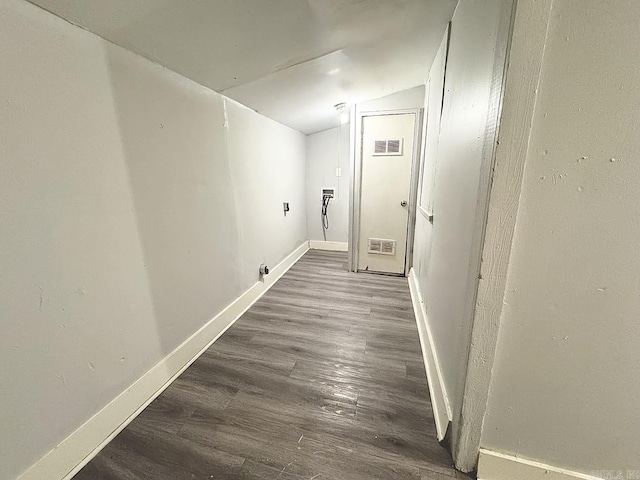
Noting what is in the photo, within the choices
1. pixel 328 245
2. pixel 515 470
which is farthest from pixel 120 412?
pixel 328 245

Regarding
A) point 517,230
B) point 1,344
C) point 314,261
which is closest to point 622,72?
point 517,230

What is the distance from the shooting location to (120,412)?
1.22 metres

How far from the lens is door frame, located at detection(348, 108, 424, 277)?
9.11 ft

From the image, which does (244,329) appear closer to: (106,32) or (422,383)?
(422,383)

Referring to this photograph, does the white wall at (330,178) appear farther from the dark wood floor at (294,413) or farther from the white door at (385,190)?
the dark wood floor at (294,413)

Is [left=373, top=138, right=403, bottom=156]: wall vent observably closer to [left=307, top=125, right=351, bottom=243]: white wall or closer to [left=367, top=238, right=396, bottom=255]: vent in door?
[left=307, top=125, right=351, bottom=243]: white wall

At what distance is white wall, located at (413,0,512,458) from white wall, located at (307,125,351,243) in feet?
7.24

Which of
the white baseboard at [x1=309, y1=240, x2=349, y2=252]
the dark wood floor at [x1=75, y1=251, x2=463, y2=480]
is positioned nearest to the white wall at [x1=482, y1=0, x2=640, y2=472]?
the dark wood floor at [x1=75, y1=251, x2=463, y2=480]

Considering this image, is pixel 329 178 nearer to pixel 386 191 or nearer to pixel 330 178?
pixel 330 178

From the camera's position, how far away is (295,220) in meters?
3.66

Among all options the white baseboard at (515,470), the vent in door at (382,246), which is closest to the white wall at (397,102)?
the vent in door at (382,246)

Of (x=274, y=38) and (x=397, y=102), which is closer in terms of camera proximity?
(x=274, y=38)

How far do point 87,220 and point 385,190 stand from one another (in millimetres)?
2651

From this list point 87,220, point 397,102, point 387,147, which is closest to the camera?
point 87,220
